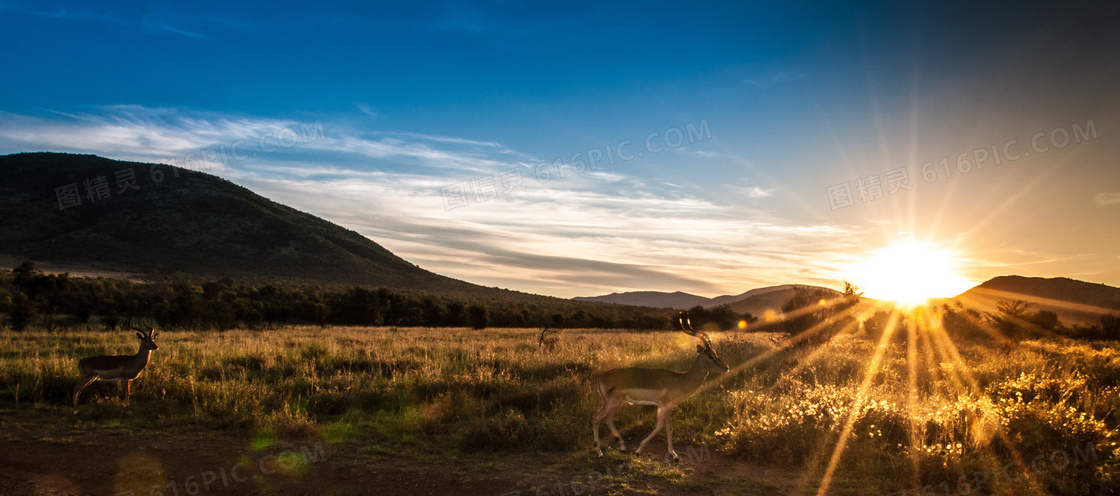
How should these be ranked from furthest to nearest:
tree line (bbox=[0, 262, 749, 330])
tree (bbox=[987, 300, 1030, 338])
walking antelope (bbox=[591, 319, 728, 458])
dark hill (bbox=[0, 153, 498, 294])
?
dark hill (bbox=[0, 153, 498, 294]) → tree (bbox=[987, 300, 1030, 338]) → tree line (bbox=[0, 262, 749, 330]) → walking antelope (bbox=[591, 319, 728, 458])

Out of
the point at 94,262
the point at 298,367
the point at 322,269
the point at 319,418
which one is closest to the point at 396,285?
the point at 322,269

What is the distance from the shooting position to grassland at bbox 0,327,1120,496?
6582mm

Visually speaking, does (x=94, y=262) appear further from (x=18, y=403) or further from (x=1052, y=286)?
(x=1052, y=286)

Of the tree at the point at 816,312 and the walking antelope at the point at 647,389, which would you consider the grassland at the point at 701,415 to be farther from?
the tree at the point at 816,312

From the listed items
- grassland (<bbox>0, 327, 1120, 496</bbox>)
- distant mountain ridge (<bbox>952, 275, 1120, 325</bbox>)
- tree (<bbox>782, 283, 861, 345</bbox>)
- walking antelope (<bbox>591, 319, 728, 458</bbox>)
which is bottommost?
grassland (<bbox>0, 327, 1120, 496</bbox>)

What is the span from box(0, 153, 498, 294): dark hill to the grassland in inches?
2353

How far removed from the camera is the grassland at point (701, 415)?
6.58m

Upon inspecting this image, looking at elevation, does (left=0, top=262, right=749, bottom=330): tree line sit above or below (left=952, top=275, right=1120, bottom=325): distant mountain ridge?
below

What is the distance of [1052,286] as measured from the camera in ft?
245

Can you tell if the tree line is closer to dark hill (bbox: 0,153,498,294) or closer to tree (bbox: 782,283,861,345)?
dark hill (bbox: 0,153,498,294)

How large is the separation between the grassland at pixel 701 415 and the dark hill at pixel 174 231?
196ft

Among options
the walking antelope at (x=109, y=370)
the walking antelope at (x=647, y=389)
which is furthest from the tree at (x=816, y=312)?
the walking antelope at (x=109, y=370)

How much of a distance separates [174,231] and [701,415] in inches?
3357

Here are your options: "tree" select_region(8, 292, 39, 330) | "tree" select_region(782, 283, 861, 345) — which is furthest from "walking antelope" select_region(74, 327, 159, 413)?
"tree" select_region(782, 283, 861, 345)
